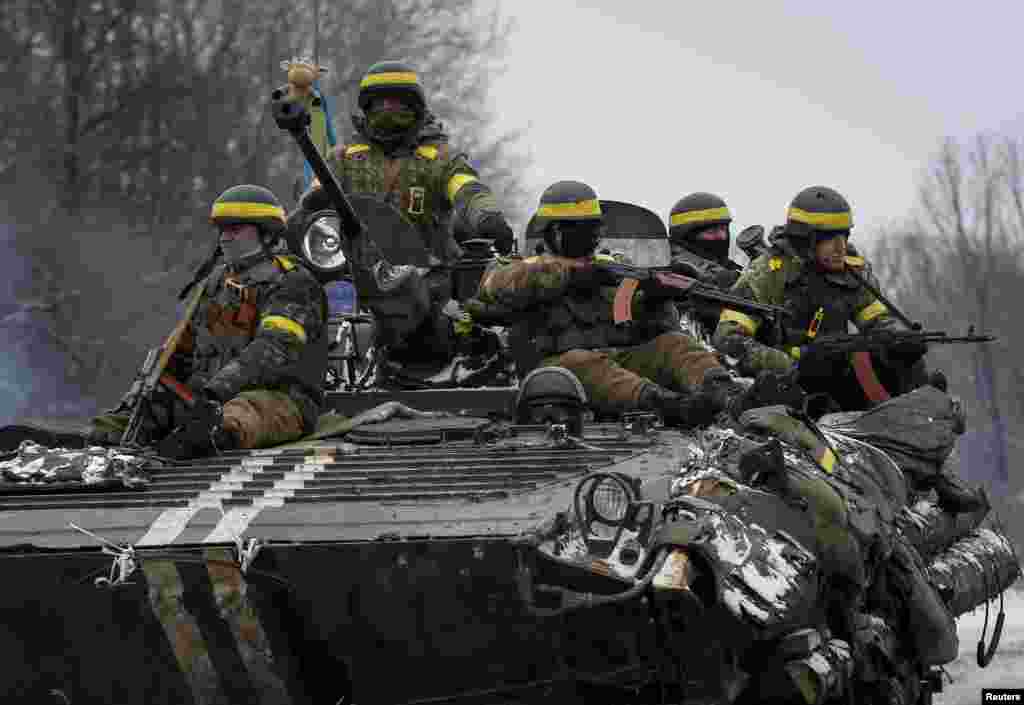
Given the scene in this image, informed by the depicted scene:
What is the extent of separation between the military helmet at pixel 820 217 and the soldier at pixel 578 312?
1.49m

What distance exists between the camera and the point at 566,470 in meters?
8.67

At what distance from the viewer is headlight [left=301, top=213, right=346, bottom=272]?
11.6 meters

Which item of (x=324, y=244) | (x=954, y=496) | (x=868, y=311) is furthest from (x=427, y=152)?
(x=954, y=496)

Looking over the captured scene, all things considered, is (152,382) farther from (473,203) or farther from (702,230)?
(702,230)

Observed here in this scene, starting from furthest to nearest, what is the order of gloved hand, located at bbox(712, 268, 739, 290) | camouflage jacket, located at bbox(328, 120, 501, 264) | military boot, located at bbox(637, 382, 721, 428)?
gloved hand, located at bbox(712, 268, 739, 290) → camouflage jacket, located at bbox(328, 120, 501, 264) → military boot, located at bbox(637, 382, 721, 428)

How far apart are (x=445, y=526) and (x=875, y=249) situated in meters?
36.7

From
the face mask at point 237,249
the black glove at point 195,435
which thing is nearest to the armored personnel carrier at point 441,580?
the black glove at point 195,435

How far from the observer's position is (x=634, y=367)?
428 inches

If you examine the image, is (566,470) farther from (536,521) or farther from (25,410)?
(25,410)

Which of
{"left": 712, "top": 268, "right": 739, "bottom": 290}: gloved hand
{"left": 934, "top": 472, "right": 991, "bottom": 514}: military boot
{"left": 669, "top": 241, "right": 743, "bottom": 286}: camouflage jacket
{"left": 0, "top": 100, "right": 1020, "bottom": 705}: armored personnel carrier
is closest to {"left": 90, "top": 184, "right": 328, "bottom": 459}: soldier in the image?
{"left": 0, "top": 100, "right": 1020, "bottom": 705}: armored personnel carrier

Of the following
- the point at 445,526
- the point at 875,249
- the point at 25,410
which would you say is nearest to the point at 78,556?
the point at 445,526

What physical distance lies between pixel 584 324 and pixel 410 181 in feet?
6.24

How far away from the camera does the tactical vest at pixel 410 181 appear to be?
12414mm

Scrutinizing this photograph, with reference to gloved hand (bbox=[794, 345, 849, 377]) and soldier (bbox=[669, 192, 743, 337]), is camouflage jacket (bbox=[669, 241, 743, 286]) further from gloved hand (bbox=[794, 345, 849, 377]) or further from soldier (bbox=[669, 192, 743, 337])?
gloved hand (bbox=[794, 345, 849, 377])
